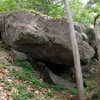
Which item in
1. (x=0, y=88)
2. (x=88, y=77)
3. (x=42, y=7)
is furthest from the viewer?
(x=42, y=7)

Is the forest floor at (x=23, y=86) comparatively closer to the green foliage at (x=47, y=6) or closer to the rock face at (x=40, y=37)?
the rock face at (x=40, y=37)

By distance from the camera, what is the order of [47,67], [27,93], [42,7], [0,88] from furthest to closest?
[42,7] < [47,67] < [27,93] < [0,88]

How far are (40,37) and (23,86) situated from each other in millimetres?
2367

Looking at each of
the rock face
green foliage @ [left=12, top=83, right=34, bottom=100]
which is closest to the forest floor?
green foliage @ [left=12, top=83, right=34, bottom=100]

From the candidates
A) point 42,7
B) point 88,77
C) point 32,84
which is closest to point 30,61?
point 32,84

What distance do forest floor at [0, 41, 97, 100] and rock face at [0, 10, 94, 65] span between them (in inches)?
33.2

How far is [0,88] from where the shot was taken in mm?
5715

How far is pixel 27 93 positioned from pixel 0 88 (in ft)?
3.33

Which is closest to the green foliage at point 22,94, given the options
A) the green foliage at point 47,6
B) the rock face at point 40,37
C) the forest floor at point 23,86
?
the forest floor at point 23,86

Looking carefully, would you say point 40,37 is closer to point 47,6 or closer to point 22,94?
point 22,94

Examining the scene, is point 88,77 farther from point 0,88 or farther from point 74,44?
point 0,88

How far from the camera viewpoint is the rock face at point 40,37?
7.60 metres

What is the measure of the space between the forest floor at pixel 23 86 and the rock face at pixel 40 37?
84 centimetres

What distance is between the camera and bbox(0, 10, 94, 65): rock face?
760cm
